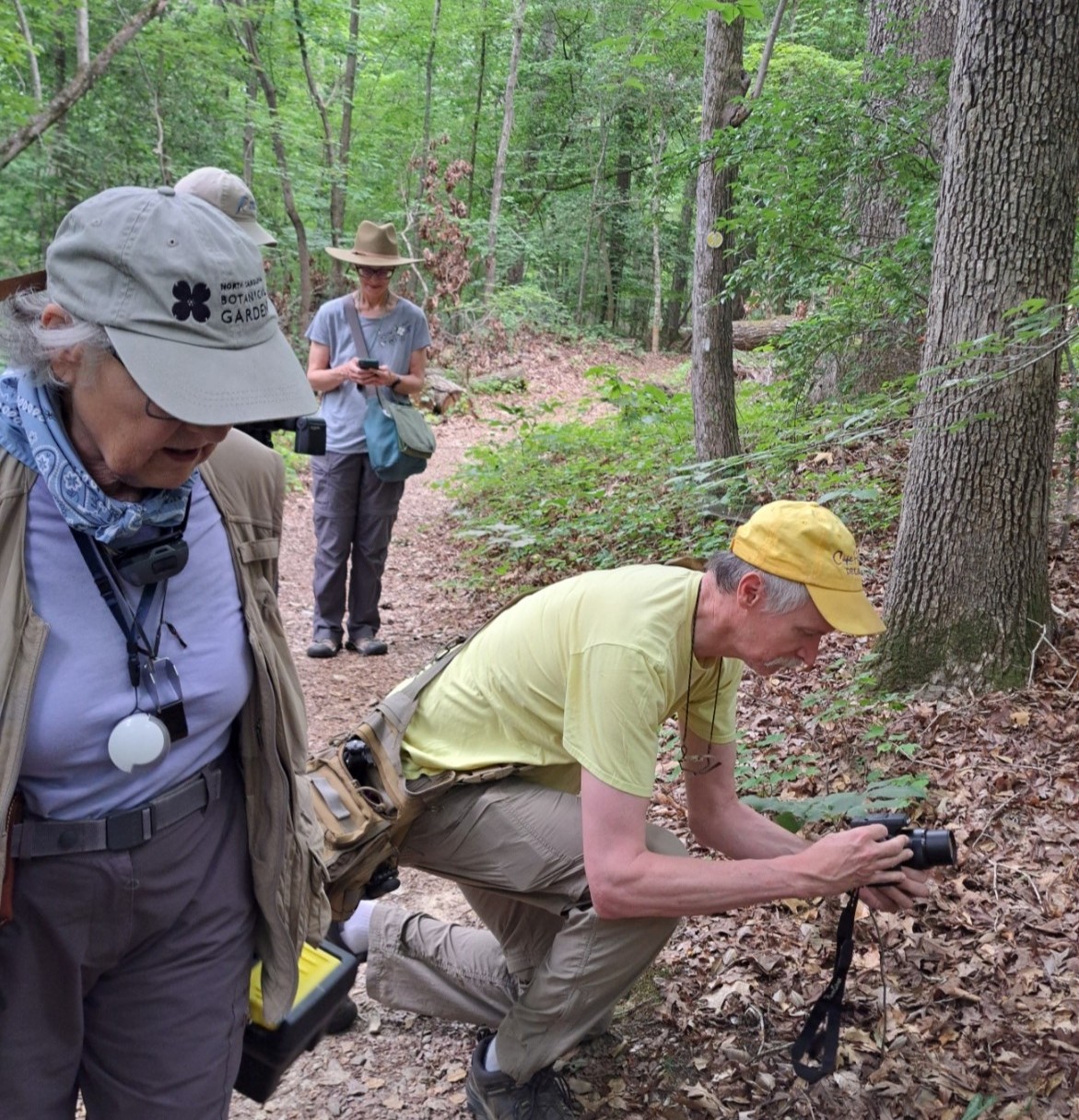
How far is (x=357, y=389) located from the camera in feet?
18.7

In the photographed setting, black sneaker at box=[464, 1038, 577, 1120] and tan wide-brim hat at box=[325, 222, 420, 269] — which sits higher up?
tan wide-brim hat at box=[325, 222, 420, 269]

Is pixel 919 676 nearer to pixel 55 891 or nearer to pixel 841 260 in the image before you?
pixel 841 260

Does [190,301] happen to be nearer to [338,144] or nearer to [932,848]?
[932,848]

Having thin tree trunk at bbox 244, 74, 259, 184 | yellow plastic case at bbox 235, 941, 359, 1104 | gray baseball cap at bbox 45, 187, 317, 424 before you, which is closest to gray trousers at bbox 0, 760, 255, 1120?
yellow plastic case at bbox 235, 941, 359, 1104

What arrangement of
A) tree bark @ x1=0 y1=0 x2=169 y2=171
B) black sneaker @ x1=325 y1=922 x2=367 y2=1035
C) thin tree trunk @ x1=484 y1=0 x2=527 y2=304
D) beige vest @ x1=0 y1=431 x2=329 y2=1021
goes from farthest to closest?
thin tree trunk @ x1=484 y1=0 x2=527 y2=304 → tree bark @ x1=0 y1=0 x2=169 y2=171 → black sneaker @ x1=325 y1=922 x2=367 y2=1035 → beige vest @ x1=0 y1=431 x2=329 y2=1021

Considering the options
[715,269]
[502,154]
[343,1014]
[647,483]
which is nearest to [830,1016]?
[343,1014]

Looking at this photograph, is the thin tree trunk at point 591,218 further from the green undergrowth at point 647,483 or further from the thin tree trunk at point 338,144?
the green undergrowth at point 647,483

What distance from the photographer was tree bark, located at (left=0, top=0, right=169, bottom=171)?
9.48m

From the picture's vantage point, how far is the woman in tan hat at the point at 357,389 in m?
5.63

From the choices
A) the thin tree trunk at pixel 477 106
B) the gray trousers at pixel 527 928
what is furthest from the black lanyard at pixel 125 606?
the thin tree trunk at pixel 477 106

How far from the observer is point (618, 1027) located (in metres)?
Result: 2.93

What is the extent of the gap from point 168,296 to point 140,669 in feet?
1.83

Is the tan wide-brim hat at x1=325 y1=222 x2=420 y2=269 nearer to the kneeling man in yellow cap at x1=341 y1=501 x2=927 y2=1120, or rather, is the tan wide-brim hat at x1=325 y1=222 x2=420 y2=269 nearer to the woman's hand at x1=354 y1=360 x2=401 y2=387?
the woman's hand at x1=354 y1=360 x2=401 y2=387

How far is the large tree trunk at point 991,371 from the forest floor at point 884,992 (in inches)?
10.7
